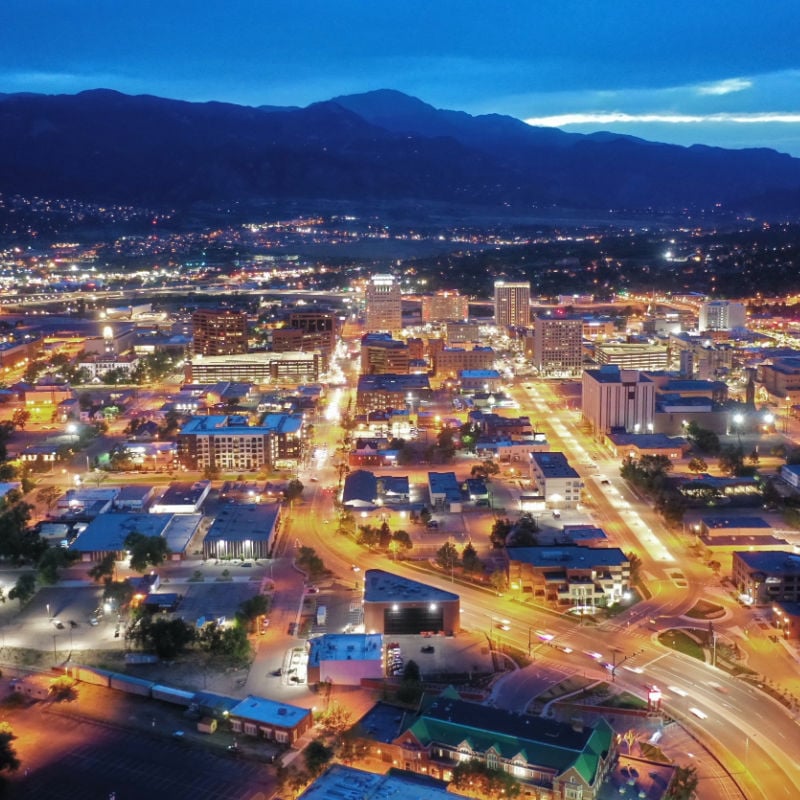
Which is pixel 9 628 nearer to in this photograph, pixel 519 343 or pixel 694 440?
pixel 694 440

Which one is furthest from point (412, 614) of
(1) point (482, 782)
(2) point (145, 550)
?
(2) point (145, 550)

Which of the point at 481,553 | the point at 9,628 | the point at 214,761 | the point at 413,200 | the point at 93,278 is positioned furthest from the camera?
the point at 413,200

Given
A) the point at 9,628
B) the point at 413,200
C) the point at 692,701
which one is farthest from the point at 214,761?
the point at 413,200

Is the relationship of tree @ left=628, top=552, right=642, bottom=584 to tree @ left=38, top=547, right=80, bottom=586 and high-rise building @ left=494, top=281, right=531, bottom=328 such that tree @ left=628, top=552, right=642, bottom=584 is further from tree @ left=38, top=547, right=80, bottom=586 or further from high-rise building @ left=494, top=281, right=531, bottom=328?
high-rise building @ left=494, top=281, right=531, bottom=328

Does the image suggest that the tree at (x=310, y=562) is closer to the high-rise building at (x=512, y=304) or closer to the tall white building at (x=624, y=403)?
the tall white building at (x=624, y=403)

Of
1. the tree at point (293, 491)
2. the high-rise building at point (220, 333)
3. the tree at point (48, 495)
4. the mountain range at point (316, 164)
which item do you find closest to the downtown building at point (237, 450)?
the tree at point (293, 491)

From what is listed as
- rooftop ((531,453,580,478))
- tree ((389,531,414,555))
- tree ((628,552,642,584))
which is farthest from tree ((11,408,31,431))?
tree ((628,552,642,584))
